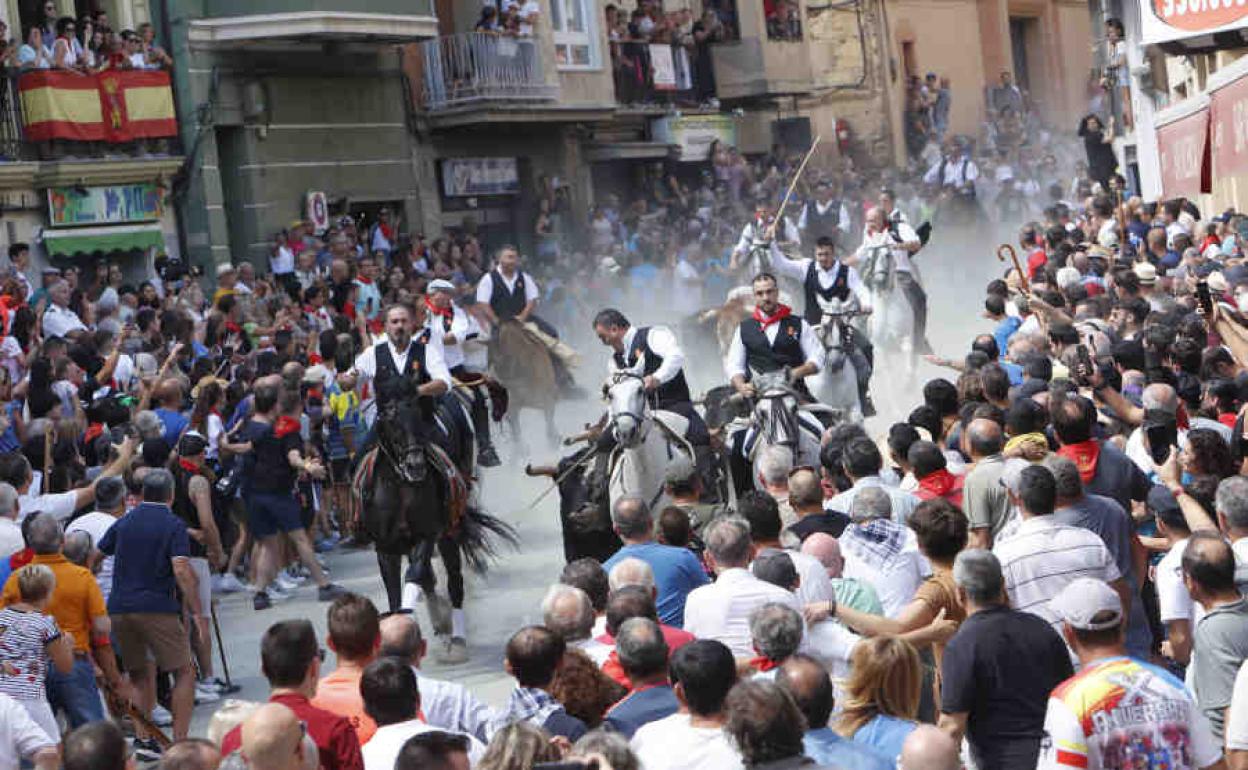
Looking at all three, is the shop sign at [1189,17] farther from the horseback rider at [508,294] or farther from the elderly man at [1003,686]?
the elderly man at [1003,686]

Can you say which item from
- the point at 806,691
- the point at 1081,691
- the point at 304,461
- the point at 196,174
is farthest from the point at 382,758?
the point at 196,174

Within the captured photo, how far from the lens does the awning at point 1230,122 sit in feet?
40.5

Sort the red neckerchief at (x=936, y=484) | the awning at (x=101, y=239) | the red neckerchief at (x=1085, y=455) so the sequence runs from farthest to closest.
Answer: the awning at (x=101, y=239) < the red neckerchief at (x=936, y=484) < the red neckerchief at (x=1085, y=455)

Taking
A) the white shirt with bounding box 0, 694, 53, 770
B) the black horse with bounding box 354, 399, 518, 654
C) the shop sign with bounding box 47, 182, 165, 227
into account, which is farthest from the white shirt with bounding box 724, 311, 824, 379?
the shop sign with bounding box 47, 182, 165, 227

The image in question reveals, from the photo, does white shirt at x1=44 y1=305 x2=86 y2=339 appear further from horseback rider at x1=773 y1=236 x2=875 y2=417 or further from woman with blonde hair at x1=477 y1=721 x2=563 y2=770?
woman with blonde hair at x1=477 y1=721 x2=563 y2=770

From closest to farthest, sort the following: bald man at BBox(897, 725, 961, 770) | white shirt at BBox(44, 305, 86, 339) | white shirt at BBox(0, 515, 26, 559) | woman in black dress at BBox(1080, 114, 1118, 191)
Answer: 1. bald man at BBox(897, 725, 961, 770)
2. white shirt at BBox(0, 515, 26, 559)
3. white shirt at BBox(44, 305, 86, 339)
4. woman in black dress at BBox(1080, 114, 1118, 191)

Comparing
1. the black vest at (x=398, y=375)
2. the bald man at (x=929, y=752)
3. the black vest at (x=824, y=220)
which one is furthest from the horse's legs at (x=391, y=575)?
the black vest at (x=824, y=220)

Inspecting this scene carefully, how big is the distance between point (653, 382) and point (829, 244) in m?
6.07

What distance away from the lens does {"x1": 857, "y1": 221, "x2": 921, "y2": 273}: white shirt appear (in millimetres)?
20281

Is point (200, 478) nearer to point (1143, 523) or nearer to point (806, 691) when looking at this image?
point (1143, 523)

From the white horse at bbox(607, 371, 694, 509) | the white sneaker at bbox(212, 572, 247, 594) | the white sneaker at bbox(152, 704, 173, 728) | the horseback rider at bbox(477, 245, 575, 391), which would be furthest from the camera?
the horseback rider at bbox(477, 245, 575, 391)

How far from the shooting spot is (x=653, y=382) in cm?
1213

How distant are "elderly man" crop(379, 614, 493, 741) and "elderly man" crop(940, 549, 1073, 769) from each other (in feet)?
5.49

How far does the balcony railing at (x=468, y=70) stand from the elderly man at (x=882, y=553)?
75.7ft
